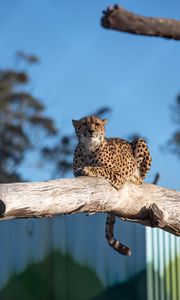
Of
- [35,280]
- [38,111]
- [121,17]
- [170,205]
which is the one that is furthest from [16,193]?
[38,111]

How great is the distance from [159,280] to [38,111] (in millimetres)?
11658

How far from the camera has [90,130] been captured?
5320 mm

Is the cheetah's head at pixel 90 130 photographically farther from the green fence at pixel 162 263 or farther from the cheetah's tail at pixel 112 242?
the green fence at pixel 162 263

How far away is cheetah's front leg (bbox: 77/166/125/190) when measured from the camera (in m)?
4.66

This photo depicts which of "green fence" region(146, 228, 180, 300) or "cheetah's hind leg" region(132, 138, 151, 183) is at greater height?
"cheetah's hind leg" region(132, 138, 151, 183)

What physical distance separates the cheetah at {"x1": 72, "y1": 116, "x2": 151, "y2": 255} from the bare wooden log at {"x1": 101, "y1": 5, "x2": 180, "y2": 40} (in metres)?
2.50

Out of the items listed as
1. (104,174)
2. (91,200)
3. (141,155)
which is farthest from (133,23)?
(141,155)

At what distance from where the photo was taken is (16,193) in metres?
3.87

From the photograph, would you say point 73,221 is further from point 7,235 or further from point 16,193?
point 16,193

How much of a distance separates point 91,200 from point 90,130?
1.15 m

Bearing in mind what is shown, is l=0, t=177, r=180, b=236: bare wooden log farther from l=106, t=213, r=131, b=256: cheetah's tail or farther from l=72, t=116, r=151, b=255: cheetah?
l=72, t=116, r=151, b=255: cheetah

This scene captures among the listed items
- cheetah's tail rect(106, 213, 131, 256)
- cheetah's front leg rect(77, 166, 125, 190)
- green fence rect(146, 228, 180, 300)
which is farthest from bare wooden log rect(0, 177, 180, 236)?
green fence rect(146, 228, 180, 300)

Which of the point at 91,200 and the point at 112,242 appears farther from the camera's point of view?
the point at 112,242

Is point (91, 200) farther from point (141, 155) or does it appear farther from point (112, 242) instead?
Result: point (141, 155)
